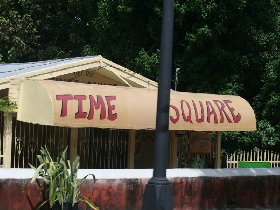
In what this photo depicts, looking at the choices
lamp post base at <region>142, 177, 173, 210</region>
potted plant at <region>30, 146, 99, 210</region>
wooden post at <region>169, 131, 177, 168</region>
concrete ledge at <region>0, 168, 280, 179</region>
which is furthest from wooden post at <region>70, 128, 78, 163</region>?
lamp post base at <region>142, 177, 173, 210</region>

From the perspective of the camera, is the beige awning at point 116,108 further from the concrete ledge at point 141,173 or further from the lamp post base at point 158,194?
the lamp post base at point 158,194

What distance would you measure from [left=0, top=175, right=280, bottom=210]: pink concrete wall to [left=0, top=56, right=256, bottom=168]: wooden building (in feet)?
10.9

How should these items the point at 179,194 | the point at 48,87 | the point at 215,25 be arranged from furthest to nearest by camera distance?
the point at 215,25, the point at 48,87, the point at 179,194

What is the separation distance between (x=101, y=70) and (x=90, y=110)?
329 centimetres

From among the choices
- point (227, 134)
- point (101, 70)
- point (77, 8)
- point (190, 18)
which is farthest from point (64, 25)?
point (101, 70)

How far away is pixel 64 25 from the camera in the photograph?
35812 mm

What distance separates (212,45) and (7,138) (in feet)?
43.1

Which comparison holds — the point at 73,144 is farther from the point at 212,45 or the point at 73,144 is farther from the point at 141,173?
the point at 212,45

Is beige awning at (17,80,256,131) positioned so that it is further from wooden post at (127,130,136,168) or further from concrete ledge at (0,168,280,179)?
concrete ledge at (0,168,280,179)

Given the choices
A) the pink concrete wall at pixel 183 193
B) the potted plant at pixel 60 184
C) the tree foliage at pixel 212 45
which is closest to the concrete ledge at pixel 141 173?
the pink concrete wall at pixel 183 193

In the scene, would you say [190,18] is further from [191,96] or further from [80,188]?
[80,188]

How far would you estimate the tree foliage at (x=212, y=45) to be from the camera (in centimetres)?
2506

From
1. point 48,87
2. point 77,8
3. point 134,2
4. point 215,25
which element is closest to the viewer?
point 48,87

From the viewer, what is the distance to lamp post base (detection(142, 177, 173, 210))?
8.47 meters
